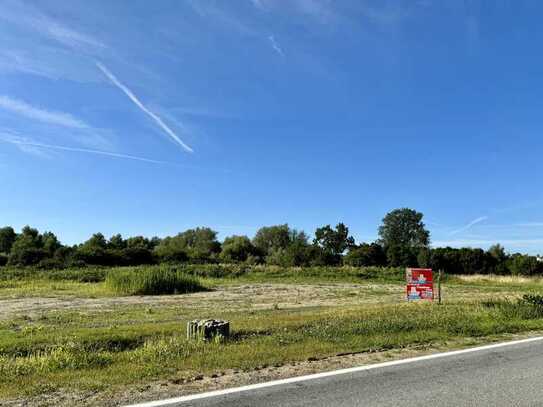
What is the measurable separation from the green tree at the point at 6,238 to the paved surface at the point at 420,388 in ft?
336

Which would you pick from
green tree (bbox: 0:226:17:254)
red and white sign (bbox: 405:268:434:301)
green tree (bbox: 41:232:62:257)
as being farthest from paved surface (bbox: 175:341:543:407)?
green tree (bbox: 0:226:17:254)

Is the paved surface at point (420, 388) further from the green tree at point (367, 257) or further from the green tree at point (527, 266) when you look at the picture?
the green tree at point (367, 257)

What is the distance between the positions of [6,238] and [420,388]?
348 ft

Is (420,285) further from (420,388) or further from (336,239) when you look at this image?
(336,239)

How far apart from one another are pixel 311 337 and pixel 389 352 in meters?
1.82

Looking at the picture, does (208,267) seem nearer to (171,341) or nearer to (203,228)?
(171,341)

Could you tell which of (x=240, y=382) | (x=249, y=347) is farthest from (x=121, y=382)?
(x=249, y=347)

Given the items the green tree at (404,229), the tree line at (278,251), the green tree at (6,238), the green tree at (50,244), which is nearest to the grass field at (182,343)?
the tree line at (278,251)

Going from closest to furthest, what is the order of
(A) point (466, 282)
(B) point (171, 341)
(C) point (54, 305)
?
(B) point (171, 341), (C) point (54, 305), (A) point (466, 282)

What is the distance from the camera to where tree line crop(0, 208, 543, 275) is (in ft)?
204

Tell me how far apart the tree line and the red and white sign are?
4294 cm

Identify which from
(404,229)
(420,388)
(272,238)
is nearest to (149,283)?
(420,388)

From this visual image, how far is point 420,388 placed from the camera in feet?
20.1

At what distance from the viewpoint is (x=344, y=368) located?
286 inches
